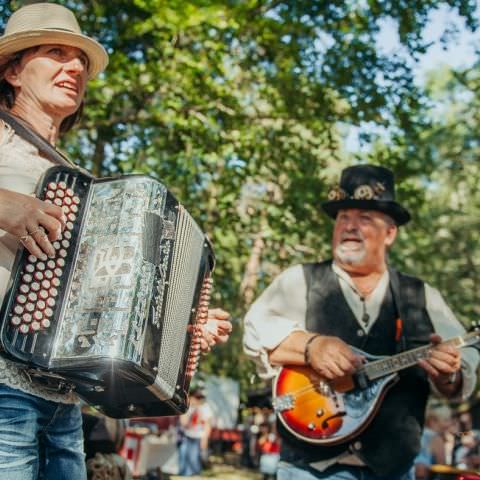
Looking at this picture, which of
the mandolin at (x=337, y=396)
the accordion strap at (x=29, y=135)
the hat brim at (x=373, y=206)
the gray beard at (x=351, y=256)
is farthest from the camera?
the hat brim at (x=373, y=206)

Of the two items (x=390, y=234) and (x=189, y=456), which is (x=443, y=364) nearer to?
(x=390, y=234)

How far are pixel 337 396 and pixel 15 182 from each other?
1932 mm

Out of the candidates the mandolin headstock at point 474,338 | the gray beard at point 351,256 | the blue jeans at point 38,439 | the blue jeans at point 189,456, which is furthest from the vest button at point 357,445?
the blue jeans at point 189,456

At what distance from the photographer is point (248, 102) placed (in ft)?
29.2

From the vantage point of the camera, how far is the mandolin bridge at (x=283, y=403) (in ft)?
11.4

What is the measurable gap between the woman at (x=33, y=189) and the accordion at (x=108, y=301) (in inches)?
2.8

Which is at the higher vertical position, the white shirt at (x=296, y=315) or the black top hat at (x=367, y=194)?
the black top hat at (x=367, y=194)

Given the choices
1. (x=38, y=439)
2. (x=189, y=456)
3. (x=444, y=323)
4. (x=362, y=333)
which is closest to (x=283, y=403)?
(x=362, y=333)

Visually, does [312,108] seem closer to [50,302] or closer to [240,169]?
[240,169]

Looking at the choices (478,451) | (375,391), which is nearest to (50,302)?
(375,391)

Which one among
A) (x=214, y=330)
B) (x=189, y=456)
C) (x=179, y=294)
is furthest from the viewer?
(x=189, y=456)

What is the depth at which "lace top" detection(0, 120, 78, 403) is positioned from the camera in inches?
82.8

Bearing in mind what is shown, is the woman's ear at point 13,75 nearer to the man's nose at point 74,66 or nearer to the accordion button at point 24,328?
the man's nose at point 74,66

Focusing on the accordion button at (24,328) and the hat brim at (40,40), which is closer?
the accordion button at (24,328)
